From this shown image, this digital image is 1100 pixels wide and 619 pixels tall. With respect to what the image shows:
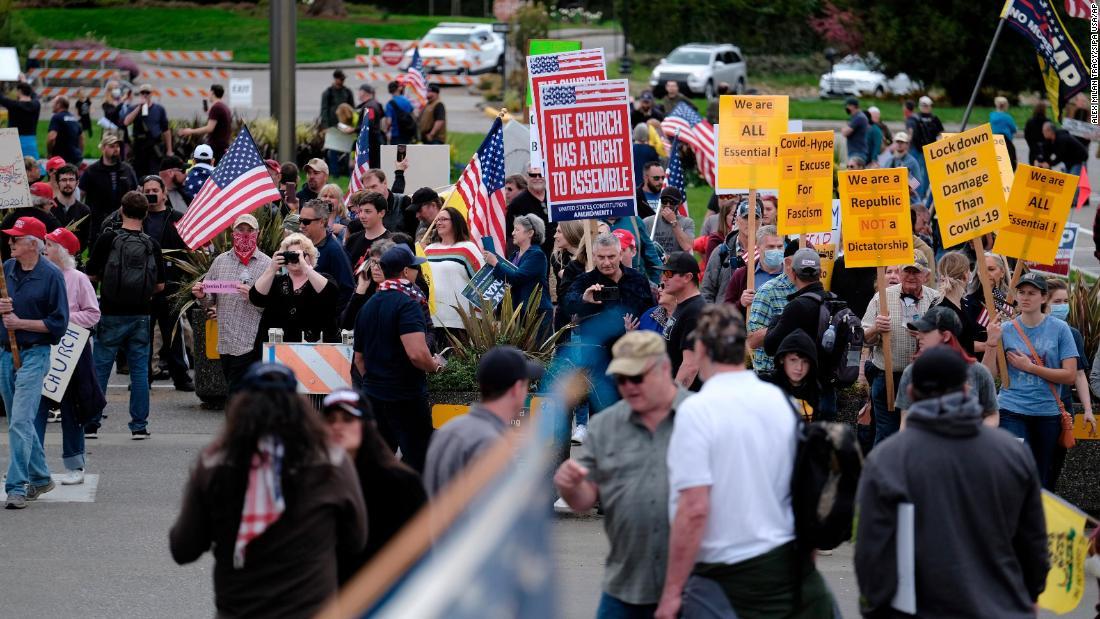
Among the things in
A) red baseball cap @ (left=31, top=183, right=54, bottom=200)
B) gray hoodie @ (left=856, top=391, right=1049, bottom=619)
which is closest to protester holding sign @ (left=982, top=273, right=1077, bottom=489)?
gray hoodie @ (left=856, top=391, right=1049, bottom=619)

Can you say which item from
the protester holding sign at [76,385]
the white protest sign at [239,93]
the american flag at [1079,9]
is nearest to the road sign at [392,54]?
the white protest sign at [239,93]

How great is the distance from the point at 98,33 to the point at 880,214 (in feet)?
157

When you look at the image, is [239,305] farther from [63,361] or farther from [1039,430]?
[1039,430]

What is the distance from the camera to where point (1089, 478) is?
10336mm

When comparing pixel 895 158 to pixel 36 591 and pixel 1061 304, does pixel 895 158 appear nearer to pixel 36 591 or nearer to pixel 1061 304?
pixel 1061 304

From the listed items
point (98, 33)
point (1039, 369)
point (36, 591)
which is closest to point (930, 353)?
point (1039, 369)

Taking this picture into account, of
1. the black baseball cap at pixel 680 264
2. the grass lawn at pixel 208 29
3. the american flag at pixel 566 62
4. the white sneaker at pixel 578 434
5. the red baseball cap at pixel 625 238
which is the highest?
the grass lawn at pixel 208 29

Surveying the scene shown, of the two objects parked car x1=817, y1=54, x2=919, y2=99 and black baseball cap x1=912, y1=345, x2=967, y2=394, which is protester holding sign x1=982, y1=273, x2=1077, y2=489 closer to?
black baseball cap x1=912, y1=345, x2=967, y2=394

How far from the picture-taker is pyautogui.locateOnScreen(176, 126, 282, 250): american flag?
513 inches

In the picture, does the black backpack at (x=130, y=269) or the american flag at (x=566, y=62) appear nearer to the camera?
the american flag at (x=566, y=62)

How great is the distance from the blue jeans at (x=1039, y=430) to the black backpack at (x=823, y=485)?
4.41 metres

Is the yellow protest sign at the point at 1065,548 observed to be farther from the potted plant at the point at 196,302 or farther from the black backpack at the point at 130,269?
the potted plant at the point at 196,302

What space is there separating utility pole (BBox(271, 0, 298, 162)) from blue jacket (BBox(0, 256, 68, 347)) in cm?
796

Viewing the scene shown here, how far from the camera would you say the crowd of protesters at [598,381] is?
5160 mm
